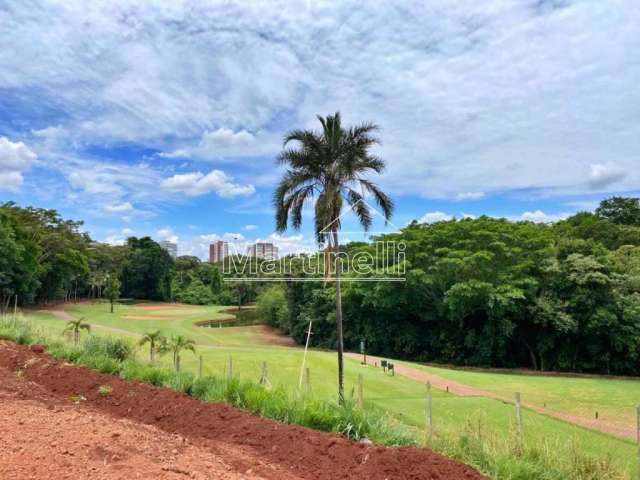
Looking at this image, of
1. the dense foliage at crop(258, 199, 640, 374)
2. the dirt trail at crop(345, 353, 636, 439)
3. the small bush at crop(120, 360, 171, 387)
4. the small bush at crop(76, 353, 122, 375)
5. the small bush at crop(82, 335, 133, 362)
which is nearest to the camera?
the small bush at crop(120, 360, 171, 387)

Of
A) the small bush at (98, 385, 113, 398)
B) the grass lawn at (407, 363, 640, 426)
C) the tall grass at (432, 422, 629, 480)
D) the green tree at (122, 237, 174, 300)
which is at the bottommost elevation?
the grass lawn at (407, 363, 640, 426)

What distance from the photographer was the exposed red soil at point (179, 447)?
4352mm

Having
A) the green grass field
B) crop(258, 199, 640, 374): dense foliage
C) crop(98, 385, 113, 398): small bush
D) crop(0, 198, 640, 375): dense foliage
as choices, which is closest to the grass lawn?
the green grass field

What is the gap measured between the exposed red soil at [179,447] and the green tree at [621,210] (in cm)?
6131

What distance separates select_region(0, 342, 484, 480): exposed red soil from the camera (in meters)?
4.35

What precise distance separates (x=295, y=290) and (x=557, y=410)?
2989cm

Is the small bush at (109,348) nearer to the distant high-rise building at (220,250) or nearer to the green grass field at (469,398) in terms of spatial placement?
the green grass field at (469,398)

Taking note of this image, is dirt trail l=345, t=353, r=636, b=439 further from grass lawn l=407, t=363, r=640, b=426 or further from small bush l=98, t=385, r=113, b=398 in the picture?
small bush l=98, t=385, r=113, b=398

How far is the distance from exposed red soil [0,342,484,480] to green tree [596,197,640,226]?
6131 centimetres

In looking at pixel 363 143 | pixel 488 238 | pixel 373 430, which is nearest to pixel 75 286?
pixel 488 238

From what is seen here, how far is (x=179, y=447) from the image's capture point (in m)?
5.32

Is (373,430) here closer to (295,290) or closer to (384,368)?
(384,368)

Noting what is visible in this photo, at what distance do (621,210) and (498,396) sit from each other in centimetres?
4834

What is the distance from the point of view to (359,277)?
121 feet
